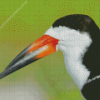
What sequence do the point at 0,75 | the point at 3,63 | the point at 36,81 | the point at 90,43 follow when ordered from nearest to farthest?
the point at 90,43, the point at 0,75, the point at 3,63, the point at 36,81

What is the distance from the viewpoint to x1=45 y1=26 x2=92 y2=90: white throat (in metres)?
1.00

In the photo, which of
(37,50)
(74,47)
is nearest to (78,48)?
(74,47)

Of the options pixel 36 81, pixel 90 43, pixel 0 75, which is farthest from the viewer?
pixel 36 81

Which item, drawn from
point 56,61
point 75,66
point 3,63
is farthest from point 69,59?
point 3,63

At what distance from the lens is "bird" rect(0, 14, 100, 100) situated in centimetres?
101

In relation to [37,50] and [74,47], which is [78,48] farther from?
[37,50]

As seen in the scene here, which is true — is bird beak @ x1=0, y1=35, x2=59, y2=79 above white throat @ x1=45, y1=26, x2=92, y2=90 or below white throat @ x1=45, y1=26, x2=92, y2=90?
above

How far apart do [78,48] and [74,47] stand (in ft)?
0.07

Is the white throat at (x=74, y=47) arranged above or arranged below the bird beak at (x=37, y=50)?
below

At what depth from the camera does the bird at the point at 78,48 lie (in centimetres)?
101

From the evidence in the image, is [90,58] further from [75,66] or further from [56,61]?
[56,61]

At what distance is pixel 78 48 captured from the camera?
1.00 metres

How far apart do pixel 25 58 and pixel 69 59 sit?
0.22 meters

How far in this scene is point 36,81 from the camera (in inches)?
63.6
